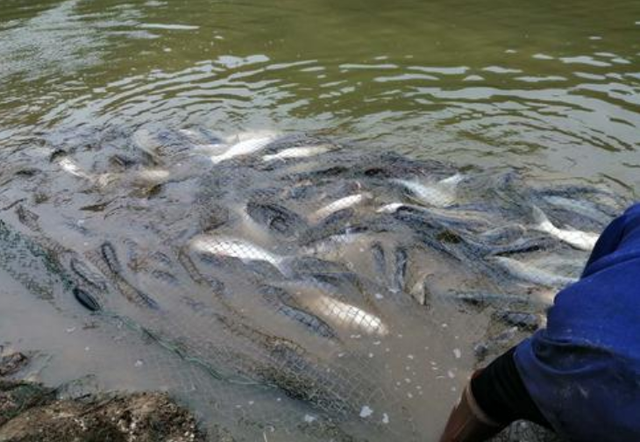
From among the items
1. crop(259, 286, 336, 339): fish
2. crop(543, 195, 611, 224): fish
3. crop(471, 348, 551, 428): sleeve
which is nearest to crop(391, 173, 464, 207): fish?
crop(543, 195, 611, 224): fish

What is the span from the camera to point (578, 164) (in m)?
7.06

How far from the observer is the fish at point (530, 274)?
493cm

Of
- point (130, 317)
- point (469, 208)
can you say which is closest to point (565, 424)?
point (130, 317)

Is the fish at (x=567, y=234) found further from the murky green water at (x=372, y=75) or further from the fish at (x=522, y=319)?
the murky green water at (x=372, y=75)

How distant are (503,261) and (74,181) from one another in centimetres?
497

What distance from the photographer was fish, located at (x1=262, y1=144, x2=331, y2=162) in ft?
23.9

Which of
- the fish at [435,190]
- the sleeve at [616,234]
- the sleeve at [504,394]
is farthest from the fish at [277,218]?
the sleeve at [616,234]

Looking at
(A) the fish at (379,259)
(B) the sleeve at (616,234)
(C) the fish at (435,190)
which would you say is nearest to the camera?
(B) the sleeve at (616,234)

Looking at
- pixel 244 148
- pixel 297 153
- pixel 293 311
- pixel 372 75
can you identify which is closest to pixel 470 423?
pixel 293 311

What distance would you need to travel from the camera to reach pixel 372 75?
32.4 ft

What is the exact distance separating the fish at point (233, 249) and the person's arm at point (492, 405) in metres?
2.78

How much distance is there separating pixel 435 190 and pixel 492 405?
4125mm

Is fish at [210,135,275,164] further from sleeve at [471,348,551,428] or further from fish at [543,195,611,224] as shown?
sleeve at [471,348,551,428]

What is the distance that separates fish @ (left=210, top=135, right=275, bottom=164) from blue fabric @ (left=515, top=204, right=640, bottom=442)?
5734 mm
